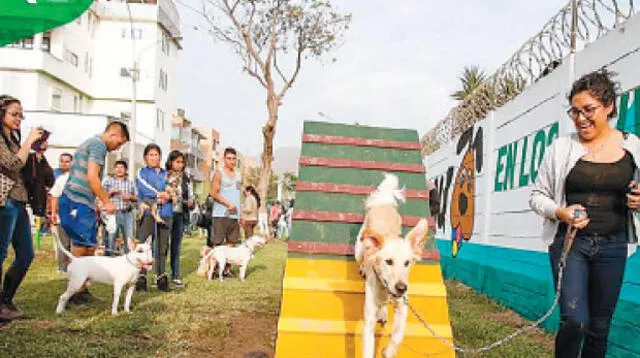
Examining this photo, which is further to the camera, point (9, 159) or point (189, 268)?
point (189, 268)

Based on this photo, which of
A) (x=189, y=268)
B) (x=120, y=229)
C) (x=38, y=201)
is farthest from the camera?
(x=189, y=268)

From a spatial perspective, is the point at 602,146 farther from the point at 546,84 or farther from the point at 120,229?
the point at 120,229

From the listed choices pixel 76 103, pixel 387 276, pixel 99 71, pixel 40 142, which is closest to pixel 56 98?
pixel 76 103

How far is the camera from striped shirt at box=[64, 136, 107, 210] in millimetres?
6879

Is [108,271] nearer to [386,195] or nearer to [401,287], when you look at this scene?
[386,195]

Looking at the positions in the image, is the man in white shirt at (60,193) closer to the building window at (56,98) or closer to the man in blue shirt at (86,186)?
the man in blue shirt at (86,186)

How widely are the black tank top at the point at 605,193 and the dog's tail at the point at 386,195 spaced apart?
2.39m

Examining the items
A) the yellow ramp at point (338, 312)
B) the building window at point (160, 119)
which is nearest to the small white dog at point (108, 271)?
the yellow ramp at point (338, 312)

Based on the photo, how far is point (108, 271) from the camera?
6867 mm

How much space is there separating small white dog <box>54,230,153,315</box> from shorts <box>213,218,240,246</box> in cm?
369

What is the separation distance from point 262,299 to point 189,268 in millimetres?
4718

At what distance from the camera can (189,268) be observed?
42.7 ft

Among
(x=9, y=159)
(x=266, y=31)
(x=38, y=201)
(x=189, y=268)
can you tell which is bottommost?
(x=189, y=268)

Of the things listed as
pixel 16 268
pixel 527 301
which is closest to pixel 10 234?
pixel 16 268
